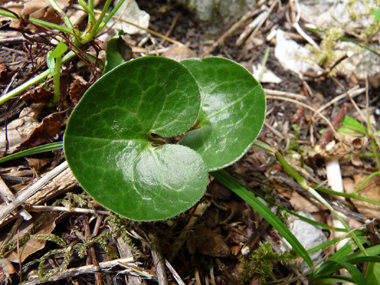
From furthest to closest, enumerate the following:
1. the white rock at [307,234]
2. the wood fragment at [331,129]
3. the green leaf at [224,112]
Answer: the wood fragment at [331,129], the white rock at [307,234], the green leaf at [224,112]

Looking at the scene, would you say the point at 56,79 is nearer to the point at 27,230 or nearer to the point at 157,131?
the point at 157,131

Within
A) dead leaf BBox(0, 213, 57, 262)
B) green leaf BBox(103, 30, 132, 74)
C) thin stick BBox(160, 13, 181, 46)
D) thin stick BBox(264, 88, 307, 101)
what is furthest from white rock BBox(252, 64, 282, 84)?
dead leaf BBox(0, 213, 57, 262)

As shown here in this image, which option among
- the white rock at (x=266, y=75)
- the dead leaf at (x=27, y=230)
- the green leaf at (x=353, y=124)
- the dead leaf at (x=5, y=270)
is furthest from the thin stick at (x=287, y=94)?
the dead leaf at (x=5, y=270)

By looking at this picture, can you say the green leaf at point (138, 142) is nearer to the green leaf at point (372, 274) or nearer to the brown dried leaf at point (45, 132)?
the brown dried leaf at point (45, 132)

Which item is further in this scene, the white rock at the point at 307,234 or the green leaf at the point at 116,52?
the white rock at the point at 307,234

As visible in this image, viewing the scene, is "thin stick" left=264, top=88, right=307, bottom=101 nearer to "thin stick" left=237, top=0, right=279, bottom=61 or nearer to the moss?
"thin stick" left=237, top=0, right=279, bottom=61
